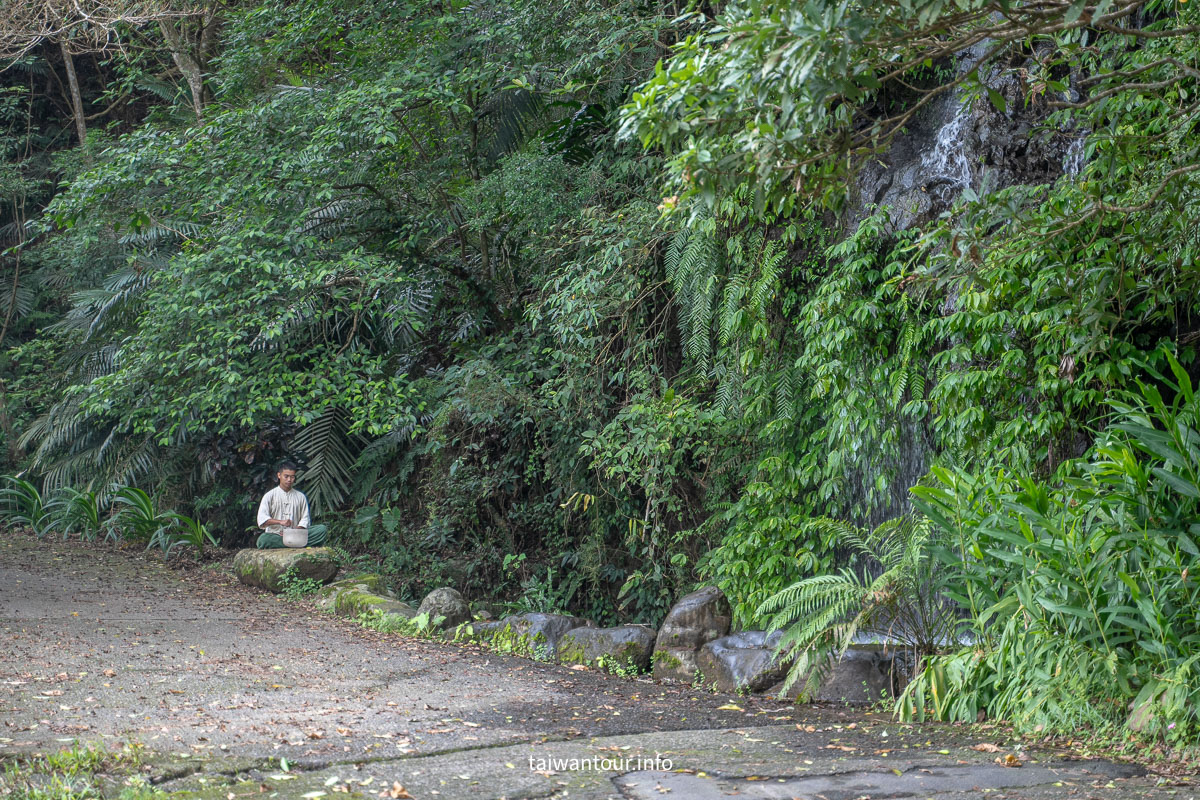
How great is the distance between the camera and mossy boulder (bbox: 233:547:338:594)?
10164 millimetres

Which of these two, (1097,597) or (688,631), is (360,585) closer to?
(688,631)

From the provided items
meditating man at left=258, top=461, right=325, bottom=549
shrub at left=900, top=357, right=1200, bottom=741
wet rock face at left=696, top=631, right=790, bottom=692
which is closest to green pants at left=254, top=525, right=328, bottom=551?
meditating man at left=258, top=461, right=325, bottom=549

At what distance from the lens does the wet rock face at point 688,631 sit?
23.7 ft

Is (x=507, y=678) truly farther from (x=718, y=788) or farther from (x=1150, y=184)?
(x=1150, y=184)

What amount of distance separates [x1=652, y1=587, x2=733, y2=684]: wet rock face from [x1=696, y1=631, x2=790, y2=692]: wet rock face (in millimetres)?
122

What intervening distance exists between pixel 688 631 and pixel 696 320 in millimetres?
2622

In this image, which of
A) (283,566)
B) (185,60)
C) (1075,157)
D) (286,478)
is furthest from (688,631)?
(185,60)

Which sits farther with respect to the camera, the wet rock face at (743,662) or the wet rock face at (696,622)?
the wet rock face at (696,622)

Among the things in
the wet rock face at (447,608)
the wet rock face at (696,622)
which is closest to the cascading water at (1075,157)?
the wet rock face at (696,622)

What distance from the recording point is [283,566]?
10.2 meters

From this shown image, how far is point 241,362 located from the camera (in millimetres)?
10320

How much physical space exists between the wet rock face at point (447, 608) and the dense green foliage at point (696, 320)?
4.03 feet

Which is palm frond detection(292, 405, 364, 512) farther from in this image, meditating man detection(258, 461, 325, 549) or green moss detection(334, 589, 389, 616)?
green moss detection(334, 589, 389, 616)

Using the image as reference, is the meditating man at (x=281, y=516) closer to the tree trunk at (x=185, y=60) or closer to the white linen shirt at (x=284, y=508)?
the white linen shirt at (x=284, y=508)
